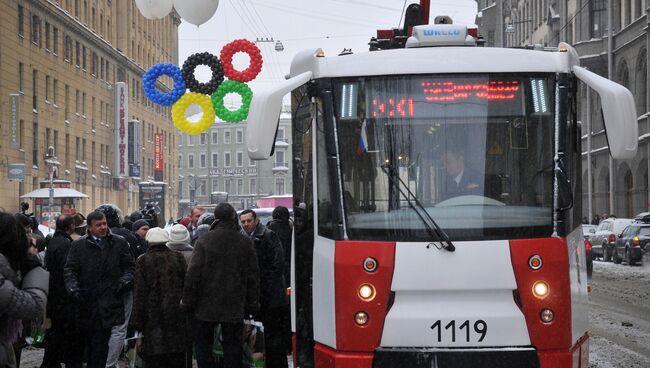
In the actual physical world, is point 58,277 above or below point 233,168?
below

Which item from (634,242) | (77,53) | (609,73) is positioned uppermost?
(77,53)

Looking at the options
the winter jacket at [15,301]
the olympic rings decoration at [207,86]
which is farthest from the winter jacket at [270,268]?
the olympic rings decoration at [207,86]

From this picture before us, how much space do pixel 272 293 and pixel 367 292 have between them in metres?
3.30

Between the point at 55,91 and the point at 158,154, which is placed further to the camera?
the point at 158,154

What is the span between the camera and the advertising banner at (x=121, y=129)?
232 ft

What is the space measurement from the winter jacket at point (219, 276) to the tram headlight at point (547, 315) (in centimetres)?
306

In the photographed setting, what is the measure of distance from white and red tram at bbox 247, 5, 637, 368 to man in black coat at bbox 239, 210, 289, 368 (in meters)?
2.30

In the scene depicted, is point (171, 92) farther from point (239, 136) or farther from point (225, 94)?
point (239, 136)

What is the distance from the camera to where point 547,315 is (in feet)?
25.5

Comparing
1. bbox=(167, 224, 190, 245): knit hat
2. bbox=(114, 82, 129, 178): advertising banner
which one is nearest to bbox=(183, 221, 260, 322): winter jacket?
bbox=(167, 224, 190, 245): knit hat

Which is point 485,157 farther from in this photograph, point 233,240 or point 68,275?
point 68,275

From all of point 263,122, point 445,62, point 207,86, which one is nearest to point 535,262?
point 445,62

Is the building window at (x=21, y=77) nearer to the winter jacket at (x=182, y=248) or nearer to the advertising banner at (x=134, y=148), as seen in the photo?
the advertising banner at (x=134, y=148)

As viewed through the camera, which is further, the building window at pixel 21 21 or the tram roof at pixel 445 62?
the building window at pixel 21 21
